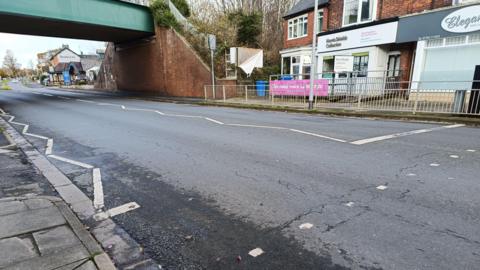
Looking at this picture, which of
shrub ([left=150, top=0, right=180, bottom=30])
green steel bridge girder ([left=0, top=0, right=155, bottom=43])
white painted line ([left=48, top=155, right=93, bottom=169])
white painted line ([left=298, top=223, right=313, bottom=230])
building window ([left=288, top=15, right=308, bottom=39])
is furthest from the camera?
shrub ([left=150, top=0, right=180, bottom=30])

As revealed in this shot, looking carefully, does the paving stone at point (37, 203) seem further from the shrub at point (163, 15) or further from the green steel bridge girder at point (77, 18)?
the shrub at point (163, 15)

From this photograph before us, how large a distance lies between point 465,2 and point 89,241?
18.6m

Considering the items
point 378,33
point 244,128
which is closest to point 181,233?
point 244,128

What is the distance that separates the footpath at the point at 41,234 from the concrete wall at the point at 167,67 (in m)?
18.5

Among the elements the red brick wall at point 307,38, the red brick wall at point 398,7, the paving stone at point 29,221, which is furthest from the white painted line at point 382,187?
the red brick wall at point 307,38

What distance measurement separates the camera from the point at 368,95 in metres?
14.3

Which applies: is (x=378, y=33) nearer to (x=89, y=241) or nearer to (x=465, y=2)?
(x=465, y=2)

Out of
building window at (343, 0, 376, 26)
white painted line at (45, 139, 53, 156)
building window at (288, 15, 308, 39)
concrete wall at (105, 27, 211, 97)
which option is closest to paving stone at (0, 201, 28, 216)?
white painted line at (45, 139, 53, 156)

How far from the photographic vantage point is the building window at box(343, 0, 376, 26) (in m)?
18.2

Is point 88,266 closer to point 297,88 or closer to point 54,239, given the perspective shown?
point 54,239

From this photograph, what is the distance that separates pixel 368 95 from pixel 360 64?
570 centimetres

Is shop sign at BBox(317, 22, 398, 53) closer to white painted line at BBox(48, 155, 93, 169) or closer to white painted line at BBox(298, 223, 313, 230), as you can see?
white painted line at BBox(298, 223, 313, 230)

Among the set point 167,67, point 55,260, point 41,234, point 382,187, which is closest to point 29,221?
point 41,234

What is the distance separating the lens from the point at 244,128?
9719mm
